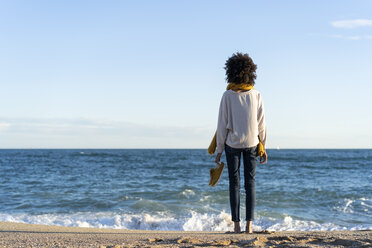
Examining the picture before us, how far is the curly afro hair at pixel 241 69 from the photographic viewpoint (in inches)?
160

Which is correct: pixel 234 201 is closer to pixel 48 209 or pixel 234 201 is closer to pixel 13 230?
pixel 13 230

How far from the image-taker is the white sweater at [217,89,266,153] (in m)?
3.97

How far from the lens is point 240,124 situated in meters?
3.98

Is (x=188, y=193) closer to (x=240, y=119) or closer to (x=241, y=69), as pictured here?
(x=240, y=119)

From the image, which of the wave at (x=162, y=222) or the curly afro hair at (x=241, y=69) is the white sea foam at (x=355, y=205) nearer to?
the wave at (x=162, y=222)

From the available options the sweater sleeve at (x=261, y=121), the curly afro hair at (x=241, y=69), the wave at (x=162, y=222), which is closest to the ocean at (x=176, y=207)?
the wave at (x=162, y=222)

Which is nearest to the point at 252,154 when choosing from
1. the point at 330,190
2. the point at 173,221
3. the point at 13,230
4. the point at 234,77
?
the point at 234,77

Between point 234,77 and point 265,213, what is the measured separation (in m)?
4.40

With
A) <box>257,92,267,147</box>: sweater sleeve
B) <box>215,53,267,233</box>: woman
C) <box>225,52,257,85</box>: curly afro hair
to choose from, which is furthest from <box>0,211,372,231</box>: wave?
<box>225,52,257,85</box>: curly afro hair

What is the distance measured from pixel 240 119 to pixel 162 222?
3.74 m

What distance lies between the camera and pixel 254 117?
13.2ft

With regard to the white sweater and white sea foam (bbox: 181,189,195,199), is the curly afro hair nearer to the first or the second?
the white sweater

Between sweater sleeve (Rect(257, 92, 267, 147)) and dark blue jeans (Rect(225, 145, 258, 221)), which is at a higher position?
sweater sleeve (Rect(257, 92, 267, 147))

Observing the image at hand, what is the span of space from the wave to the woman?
2.76 m
